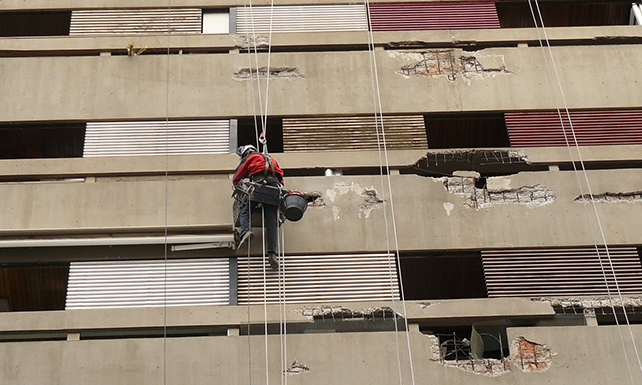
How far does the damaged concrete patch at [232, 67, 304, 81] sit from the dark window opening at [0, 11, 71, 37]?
3.62 m

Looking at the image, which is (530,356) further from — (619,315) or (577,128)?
(577,128)

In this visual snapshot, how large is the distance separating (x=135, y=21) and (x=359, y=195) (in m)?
5.18

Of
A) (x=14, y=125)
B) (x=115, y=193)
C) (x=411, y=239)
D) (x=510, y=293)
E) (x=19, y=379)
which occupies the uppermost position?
(x=14, y=125)

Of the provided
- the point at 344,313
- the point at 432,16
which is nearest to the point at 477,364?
the point at 344,313

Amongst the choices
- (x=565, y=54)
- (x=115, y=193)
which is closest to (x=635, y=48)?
(x=565, y=54)

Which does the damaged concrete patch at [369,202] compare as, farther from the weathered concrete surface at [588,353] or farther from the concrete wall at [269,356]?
the weathered concrete surface at [588,353]

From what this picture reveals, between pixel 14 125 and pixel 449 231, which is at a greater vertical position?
pixel 14 125

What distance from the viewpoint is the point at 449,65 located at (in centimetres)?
1455

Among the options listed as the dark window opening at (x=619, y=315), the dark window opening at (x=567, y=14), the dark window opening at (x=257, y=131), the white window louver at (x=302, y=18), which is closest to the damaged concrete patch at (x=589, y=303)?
the dark window opening at (x=619, y=315)

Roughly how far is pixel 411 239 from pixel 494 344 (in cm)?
189

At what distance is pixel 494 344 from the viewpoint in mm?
12430

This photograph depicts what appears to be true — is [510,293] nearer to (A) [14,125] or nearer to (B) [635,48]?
(B) [635,48]

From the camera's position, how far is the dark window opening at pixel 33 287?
14.0 metres

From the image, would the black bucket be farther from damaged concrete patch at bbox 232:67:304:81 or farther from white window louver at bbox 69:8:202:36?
white window louver at bbox 69:8:202:36
